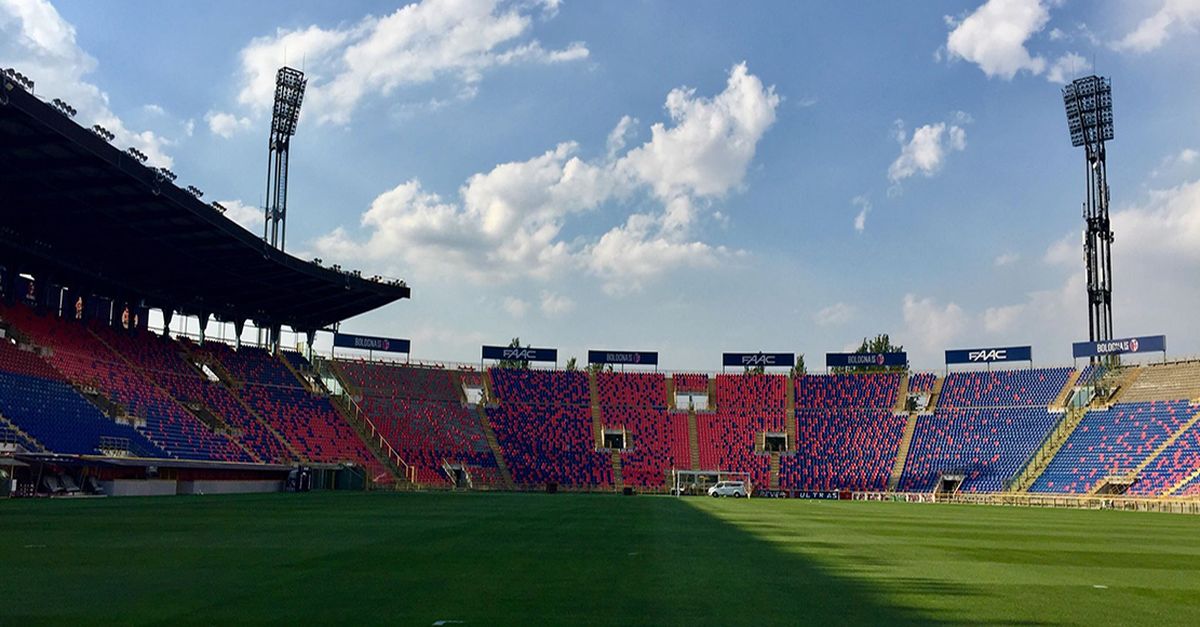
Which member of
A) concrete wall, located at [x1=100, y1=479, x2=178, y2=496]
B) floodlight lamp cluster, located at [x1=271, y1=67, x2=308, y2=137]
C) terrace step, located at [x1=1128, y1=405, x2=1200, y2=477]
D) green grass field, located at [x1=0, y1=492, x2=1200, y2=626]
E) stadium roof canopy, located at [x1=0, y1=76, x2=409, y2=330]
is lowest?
concrete wall, located at [x1=100, y1=479, x2=178, y2=496]

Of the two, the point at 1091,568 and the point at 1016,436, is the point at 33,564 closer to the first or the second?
the point at 1091,568

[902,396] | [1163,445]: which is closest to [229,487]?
[902,396]

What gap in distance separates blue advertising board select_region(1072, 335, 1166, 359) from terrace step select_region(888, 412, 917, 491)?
51.5ft

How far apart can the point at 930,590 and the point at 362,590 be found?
27.6 feet

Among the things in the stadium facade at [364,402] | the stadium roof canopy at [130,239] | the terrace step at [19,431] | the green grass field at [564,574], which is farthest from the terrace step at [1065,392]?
the terrace step at [19,431]

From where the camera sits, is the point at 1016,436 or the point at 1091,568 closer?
the point at 1091,568

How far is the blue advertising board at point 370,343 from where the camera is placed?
3612 inches

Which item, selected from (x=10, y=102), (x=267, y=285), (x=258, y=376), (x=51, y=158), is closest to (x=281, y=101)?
(x=267, y=285)

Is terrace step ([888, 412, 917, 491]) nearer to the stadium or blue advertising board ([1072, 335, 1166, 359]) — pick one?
the stadium

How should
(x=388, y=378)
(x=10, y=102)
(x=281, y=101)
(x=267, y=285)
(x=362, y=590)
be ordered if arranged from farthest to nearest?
(x=388, y=378) < (x=281, y=101) < (x=267, y=285) < (x=10, y=102) < (x=362, y=590)

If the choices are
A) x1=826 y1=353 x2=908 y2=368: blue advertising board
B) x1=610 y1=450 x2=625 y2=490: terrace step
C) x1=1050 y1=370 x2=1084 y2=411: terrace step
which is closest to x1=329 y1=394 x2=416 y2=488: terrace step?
x1=610 y1=450 x2=625 y2=490: terrace step

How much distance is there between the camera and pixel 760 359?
100m

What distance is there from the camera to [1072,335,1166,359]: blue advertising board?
81.8 metres

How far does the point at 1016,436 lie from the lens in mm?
80625
